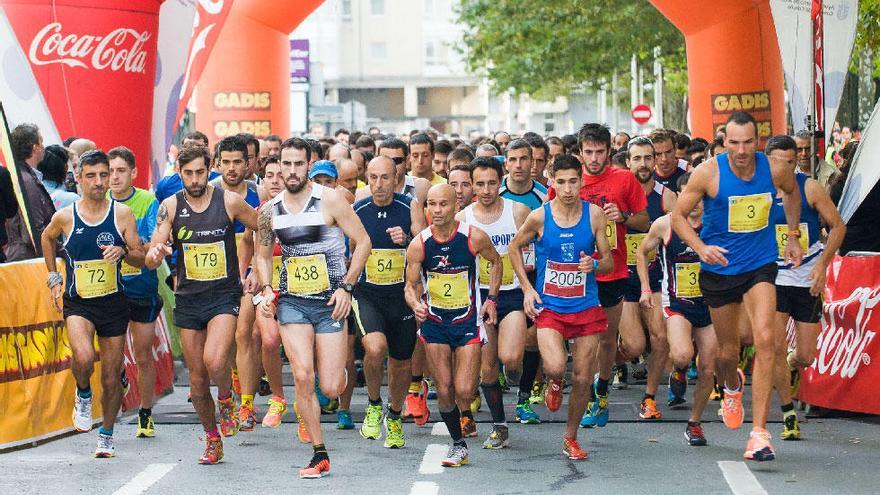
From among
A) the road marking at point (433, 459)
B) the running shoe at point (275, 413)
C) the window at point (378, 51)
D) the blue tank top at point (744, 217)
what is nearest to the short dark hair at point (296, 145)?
the road marking at point (433, 459)

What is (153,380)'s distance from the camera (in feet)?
38.3

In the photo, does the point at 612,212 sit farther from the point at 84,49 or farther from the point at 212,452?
the point at 84,49

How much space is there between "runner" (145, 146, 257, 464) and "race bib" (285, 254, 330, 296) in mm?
657

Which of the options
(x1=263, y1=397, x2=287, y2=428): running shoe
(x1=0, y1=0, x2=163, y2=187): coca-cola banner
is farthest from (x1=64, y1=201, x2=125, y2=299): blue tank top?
(x1=0, y1=0, x2=163, y2=187): coca-cola banner

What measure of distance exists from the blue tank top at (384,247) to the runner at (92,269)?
151cm

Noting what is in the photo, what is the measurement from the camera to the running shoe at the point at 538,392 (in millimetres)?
12602

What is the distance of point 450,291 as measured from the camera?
10.1m

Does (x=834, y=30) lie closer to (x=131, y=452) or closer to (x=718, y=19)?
(x=718, y=19)

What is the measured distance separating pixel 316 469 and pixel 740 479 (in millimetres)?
2423

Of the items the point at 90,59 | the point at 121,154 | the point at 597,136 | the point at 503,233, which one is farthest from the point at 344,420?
the point at 90,59

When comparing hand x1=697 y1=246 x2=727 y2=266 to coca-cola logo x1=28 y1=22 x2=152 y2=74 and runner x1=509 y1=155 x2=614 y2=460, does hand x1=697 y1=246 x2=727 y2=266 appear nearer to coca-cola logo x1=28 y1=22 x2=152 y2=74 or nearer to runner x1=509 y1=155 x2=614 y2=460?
runner x1=509 y1=155 x2=614 y2=460

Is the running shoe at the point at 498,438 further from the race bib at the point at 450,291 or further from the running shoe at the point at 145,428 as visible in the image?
the running shoe at the point at 145,428

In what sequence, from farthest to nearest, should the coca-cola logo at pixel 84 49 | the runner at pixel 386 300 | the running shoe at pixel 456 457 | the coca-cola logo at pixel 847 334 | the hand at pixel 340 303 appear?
the coca-cola logo at pixel 84 49 < the coca-cola logo at pixel 847 334 < the runner at pixel 386 300 < the running shoe at pixel 456 457 < the hand at pixel 340 303

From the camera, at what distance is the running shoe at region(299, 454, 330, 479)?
9.35 meters
